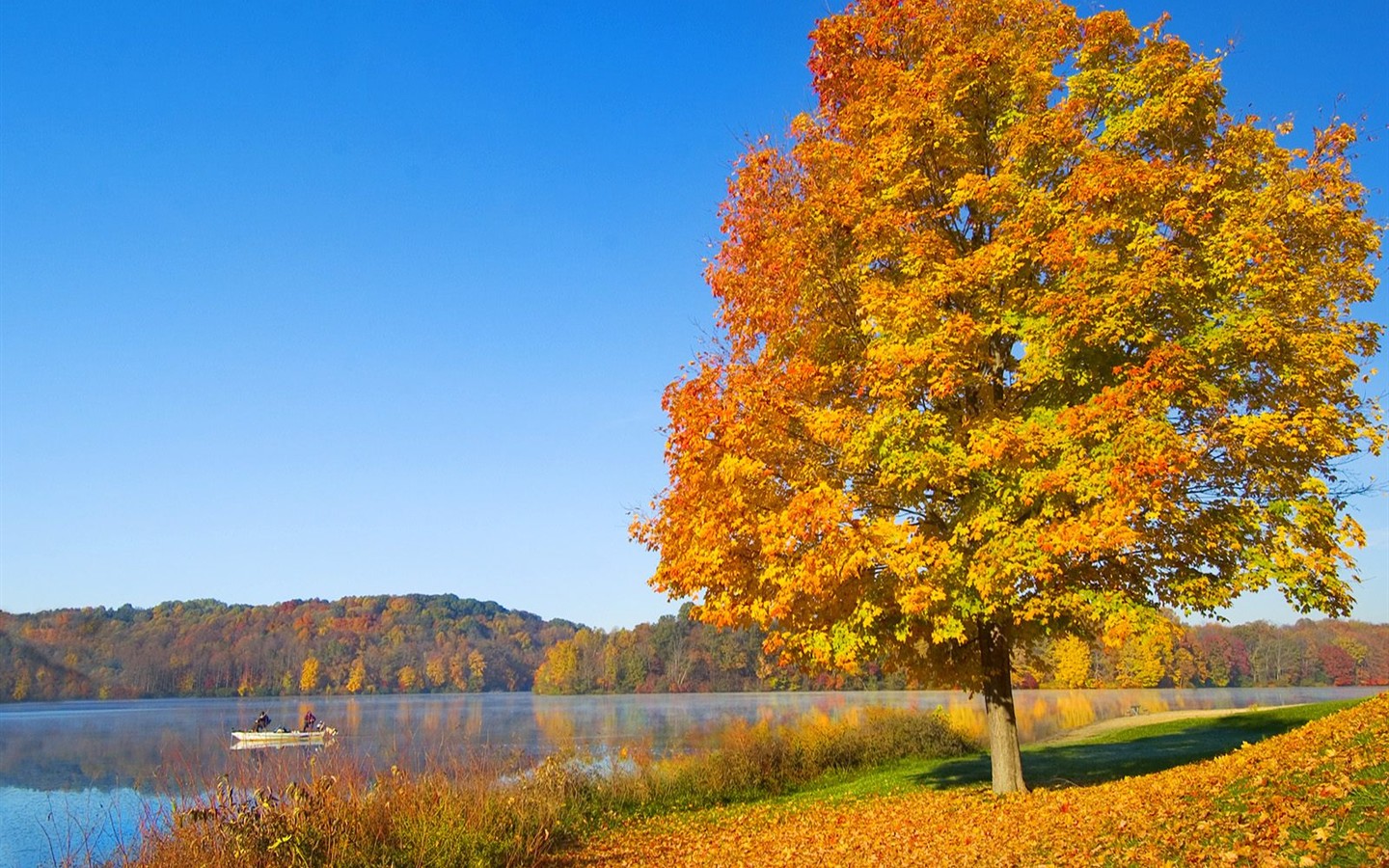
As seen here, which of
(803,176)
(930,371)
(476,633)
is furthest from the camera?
(476,633)

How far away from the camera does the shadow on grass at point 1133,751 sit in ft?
58.2

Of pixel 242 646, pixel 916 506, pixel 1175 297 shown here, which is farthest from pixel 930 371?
pixel 242 646

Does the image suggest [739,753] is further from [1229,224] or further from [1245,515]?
[1229,224]

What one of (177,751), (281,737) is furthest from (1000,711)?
(281,737)

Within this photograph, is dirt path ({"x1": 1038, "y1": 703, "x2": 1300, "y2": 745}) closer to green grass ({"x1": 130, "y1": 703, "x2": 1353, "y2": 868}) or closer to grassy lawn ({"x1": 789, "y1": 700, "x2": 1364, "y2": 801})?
grassy lawn ({"x1": 789, "y1": 700, "x2": 1364, "y2": 801})

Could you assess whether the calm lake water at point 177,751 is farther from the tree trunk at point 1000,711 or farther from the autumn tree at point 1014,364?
the tree trunk at point 1000,711

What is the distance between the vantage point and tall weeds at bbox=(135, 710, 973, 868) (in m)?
10.0

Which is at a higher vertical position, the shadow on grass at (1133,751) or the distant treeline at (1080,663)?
the shadow on grass at (1133,751)

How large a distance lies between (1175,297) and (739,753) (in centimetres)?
1520

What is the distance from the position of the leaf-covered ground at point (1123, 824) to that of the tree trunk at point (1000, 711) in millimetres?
424

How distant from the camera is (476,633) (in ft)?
522

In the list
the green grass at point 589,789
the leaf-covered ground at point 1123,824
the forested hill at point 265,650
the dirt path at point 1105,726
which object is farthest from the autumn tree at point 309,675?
the leaf-covered ground at point 1123,824

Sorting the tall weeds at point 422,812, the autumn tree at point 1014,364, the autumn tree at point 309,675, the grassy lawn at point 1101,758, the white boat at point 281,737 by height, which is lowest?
the autumn tree at point 309,675

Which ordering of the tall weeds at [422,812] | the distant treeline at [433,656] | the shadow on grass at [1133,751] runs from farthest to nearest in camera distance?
the distant treeline at [433,656], the shadow on grass at [1133,751], the tall weeds at [422,812]
